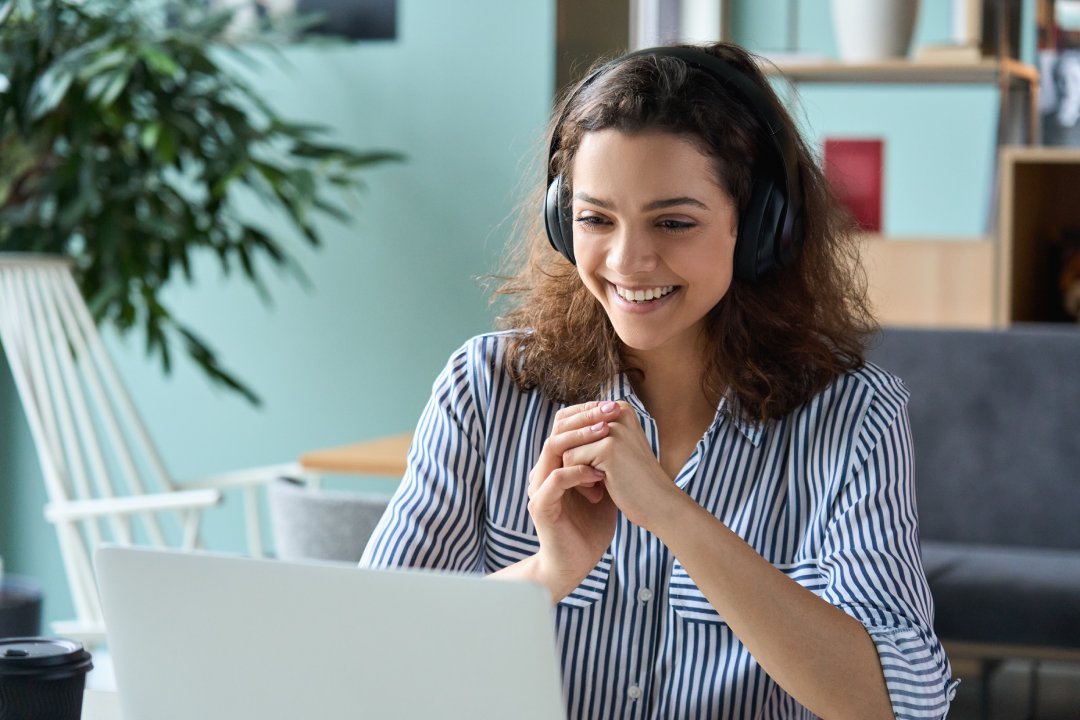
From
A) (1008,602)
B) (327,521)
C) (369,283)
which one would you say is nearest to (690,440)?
(327,521)

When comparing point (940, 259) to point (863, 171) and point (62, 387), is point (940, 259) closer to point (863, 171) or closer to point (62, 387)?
point (863, 171)

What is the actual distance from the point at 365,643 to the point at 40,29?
2.29m

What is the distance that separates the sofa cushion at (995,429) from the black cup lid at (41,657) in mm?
2177

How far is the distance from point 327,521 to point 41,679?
3.46 ft

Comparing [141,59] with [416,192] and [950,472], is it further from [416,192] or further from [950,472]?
[950,472]

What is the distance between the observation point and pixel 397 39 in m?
3.40

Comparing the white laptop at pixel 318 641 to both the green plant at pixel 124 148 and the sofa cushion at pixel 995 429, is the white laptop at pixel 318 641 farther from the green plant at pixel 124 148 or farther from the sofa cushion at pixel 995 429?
the sofa cushion at pixel 995 429

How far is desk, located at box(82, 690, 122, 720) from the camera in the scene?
97 centimetres

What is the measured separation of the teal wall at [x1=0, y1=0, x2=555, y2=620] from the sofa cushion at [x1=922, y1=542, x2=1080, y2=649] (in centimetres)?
136

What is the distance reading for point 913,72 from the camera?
111 inches

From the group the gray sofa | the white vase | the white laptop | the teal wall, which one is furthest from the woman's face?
the teal wall

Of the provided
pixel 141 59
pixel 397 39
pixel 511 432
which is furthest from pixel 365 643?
pixel 397 39

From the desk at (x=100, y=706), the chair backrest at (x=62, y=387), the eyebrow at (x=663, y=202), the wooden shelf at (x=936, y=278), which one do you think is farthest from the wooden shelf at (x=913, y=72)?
the desk at (x=100, y=706)

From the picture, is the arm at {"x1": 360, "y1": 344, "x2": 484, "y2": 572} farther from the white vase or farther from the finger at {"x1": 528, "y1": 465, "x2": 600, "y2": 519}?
the white vase
